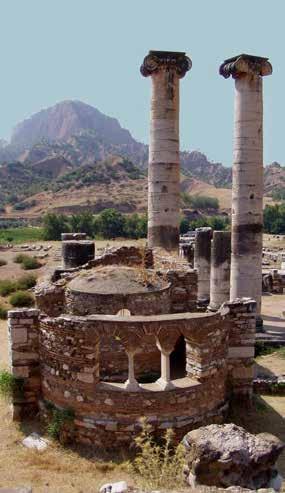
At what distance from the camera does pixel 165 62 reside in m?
17.9

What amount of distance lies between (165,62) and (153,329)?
11.5m

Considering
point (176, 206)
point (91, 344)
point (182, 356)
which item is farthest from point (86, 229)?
point (91, 344)

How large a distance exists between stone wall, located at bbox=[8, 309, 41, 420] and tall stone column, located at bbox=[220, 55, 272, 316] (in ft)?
28.0

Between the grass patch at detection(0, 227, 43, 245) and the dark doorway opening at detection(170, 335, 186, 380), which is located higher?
the grass patch at detection(0, 227, 43, 245)

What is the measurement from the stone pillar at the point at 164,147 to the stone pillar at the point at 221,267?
280 cm

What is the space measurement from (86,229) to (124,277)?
49.1 metres

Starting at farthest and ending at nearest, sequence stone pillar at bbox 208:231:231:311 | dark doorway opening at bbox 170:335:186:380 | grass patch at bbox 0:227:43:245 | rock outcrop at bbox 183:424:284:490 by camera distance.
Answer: grass patch at bbox 0:227:43:245 → stone pillar at bbox 208:231:231:311 → dark doorway opening at bbox 170:335:186:380 → rock outcrop at bbox 183:424:284:490

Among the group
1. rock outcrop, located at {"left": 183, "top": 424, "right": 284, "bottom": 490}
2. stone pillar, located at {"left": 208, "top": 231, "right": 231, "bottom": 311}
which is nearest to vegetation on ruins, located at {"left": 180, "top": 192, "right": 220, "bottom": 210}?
stone pillar, located at {"left": 208, "top": 231, "right": 231, "bottom": 311}

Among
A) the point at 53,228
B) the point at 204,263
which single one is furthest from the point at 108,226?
the point at 204,263

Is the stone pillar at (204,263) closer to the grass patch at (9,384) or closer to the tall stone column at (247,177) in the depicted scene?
the tall stone column at (247,177)

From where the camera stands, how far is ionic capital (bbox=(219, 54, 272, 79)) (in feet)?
54.5

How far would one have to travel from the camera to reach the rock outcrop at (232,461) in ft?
22.7

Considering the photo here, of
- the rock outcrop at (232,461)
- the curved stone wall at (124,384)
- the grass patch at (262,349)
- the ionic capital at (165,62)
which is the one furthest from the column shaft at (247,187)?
the rock outcrop at (232,461)

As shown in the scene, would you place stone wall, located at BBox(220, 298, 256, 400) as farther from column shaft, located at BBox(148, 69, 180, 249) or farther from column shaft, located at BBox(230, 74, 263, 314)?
column shaft, located at BBox(148, 69, 180, 249)
